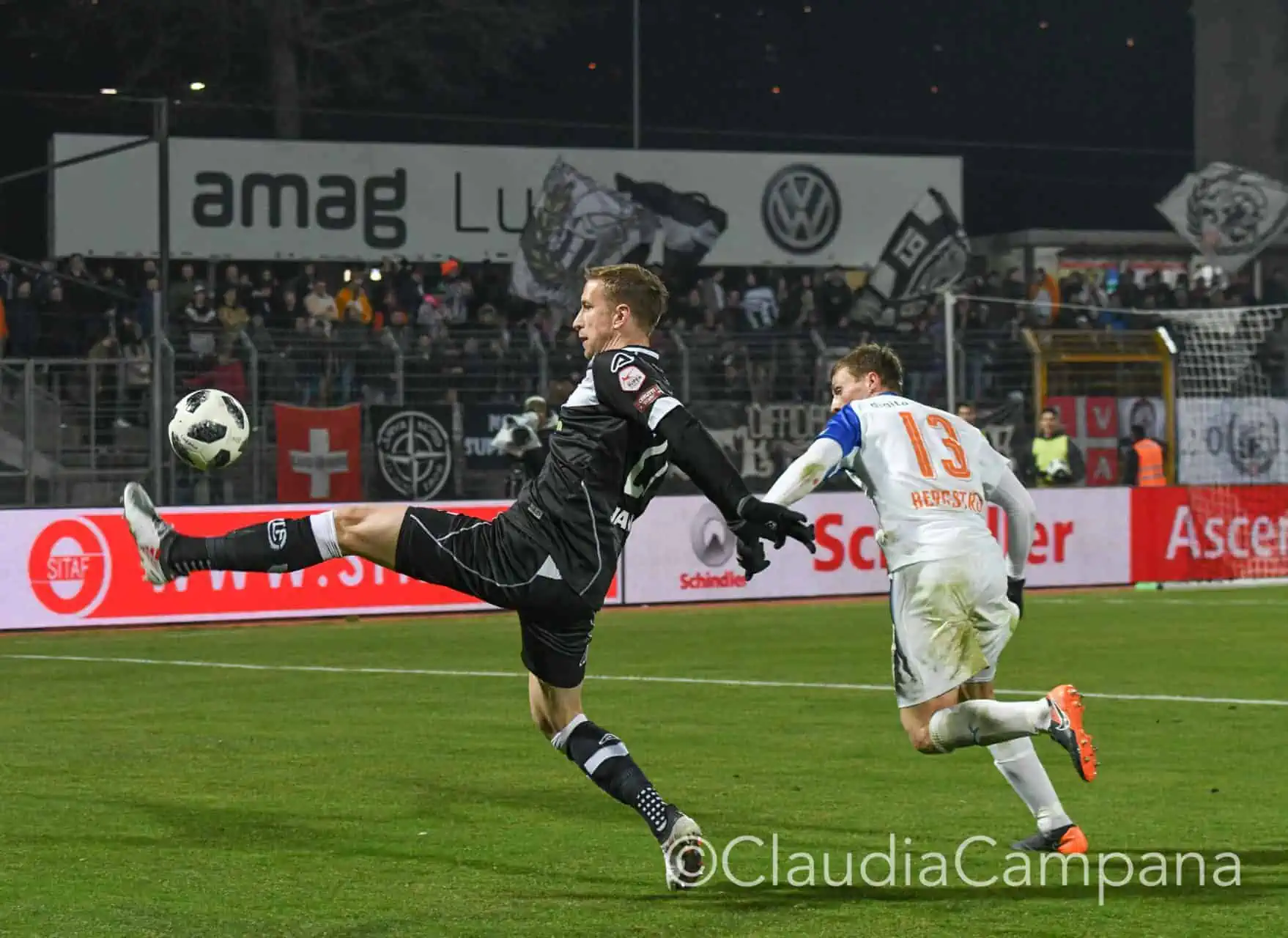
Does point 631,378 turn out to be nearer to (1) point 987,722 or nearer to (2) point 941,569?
(2) point 941,569

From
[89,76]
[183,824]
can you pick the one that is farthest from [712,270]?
[183,824]

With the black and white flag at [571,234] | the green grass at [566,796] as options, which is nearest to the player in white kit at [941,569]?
the green grass at [566,796]

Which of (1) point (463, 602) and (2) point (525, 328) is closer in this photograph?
(1) point (463, 602)

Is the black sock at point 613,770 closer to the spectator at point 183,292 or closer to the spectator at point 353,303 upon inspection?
the spectator at point 183,292

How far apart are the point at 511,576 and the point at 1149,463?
64.6 ft

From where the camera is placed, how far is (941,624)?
7652mm

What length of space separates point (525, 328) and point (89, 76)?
28.8ft

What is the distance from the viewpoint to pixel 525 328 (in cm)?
2739

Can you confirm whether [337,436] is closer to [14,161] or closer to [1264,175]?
[14,161]

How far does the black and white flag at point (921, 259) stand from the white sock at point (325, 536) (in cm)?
2394

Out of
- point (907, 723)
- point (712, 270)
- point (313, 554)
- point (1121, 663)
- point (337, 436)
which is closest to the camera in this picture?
point (313, 554)

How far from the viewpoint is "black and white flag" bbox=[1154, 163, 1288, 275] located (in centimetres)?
3266

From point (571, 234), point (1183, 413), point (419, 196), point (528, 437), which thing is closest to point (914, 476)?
point (528, 437)

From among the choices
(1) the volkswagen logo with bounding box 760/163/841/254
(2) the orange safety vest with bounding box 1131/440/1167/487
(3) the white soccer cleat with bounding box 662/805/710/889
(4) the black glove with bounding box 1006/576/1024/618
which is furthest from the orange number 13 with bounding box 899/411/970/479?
(1) the volkswagen logo with bounding box 760/163/841/254
